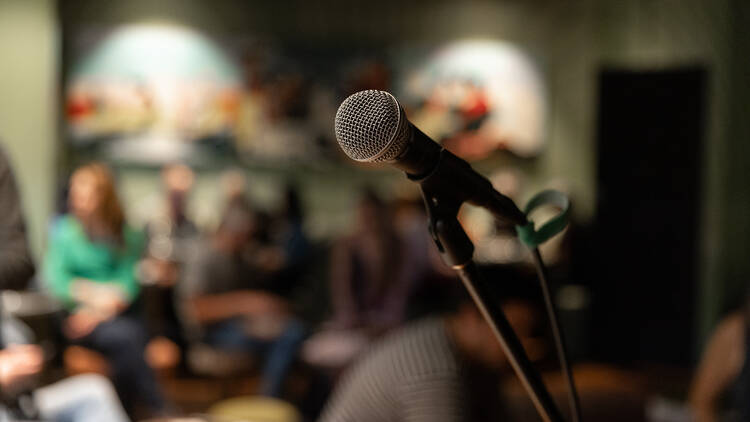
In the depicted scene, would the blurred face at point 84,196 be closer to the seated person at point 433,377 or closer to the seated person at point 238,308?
the seated person at point 238,308

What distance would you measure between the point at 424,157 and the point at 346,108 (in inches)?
3.6

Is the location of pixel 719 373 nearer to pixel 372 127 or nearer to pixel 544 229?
pixel 544 229

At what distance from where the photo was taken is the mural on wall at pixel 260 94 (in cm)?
650

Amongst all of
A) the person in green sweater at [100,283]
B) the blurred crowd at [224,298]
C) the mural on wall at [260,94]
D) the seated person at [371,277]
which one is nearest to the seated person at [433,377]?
the blurred crowd at [224,298]

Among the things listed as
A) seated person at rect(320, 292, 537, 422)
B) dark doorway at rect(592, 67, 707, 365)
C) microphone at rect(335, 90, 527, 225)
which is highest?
microphone at rect(335, 90, 527, 225)

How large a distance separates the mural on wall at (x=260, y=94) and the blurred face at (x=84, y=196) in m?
2.37

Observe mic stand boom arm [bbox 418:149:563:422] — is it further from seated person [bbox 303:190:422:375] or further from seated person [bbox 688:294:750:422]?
seated person [bbox 303:190:422:375]

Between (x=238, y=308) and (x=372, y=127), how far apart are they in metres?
4.01

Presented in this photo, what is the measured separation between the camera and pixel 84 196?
4191mm

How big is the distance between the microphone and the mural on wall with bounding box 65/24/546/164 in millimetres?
6108

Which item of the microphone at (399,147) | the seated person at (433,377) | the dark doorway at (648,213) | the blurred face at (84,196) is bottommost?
the dark doorway at (648,213)

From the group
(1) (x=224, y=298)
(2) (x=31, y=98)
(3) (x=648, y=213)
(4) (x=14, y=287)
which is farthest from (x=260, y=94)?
(4) (x=14, y=287)

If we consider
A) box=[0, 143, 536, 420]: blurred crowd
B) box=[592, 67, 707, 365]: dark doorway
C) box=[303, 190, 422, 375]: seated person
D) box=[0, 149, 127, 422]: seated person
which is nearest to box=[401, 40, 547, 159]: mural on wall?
box=[592, 67, 707, 365]: dark doorway

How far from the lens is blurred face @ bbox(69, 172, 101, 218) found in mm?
4184
